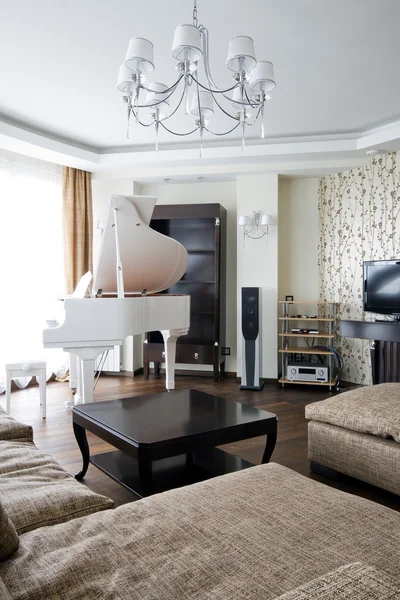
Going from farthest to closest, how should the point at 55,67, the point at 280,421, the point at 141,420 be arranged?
the point at 280,421, the point at 55,67, the point at 141,420

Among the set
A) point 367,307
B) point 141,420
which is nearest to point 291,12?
point 141,420

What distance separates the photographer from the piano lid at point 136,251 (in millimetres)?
3658

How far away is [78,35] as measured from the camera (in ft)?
10.2

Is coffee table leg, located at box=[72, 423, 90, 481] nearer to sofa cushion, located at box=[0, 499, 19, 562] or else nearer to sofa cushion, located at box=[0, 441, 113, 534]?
sofa cushion, located at box=[0, 441, 113, 534]

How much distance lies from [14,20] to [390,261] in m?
3.77

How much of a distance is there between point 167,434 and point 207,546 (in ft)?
3.91

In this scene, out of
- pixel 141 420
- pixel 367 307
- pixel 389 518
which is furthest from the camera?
pixel 367 307

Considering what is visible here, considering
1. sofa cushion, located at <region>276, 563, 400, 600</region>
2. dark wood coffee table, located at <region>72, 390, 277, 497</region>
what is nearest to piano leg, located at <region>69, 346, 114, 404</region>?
dark wood coffee table, located at <region>72, 390, 277, 497</region>

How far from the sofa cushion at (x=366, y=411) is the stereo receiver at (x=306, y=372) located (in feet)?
7.58

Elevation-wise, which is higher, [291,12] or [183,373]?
[291,12]

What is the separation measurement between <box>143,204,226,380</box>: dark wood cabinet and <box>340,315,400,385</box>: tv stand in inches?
60.9

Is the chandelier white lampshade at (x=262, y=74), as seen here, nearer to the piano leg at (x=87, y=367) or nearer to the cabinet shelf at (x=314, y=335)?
the piano leg at (x=87, y=367)

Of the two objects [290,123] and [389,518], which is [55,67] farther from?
[389,518]

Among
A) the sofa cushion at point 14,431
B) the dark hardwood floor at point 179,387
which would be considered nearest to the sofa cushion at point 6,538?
the sofa cushion at point 14,431
